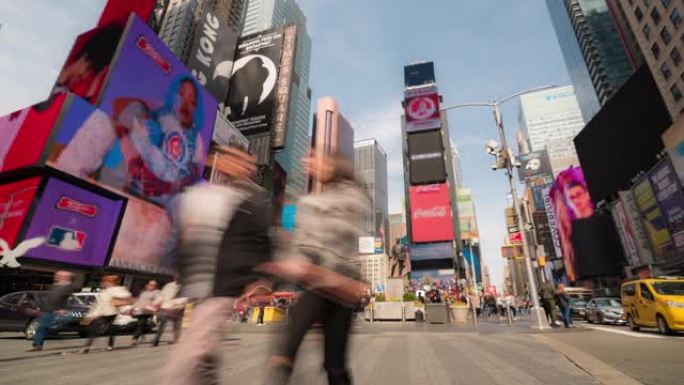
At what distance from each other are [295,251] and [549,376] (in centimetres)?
381

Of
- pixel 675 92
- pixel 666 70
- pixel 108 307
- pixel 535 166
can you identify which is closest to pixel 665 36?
pixel 666 70

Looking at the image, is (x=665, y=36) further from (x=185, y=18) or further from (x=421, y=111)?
(x=185, y=18)

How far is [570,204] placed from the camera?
63.6 m

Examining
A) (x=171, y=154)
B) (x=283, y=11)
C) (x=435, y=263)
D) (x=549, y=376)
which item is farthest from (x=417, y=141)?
(x=283, y=11)

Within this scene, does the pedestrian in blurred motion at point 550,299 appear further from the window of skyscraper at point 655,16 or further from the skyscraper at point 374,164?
the skyscraper at point 374,164

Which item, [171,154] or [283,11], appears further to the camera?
[283,11]

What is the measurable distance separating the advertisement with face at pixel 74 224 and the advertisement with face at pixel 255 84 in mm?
19771

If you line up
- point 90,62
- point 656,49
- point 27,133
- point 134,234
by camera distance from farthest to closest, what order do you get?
point 656,49 < point 134,234 < point 90,62 < point 27,133

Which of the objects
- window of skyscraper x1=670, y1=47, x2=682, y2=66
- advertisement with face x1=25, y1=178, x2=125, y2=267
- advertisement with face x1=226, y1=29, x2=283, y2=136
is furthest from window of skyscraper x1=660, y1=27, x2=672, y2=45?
advertisement with face x1=25, y1=178, x2=125, y2=267

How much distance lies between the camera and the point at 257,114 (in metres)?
44.2

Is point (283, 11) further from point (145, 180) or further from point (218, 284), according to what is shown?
point (218, 284)

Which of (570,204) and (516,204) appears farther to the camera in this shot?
(570,204)

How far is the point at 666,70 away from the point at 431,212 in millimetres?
33586

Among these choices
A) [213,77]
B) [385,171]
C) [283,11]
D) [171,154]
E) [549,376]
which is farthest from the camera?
[385,171]
